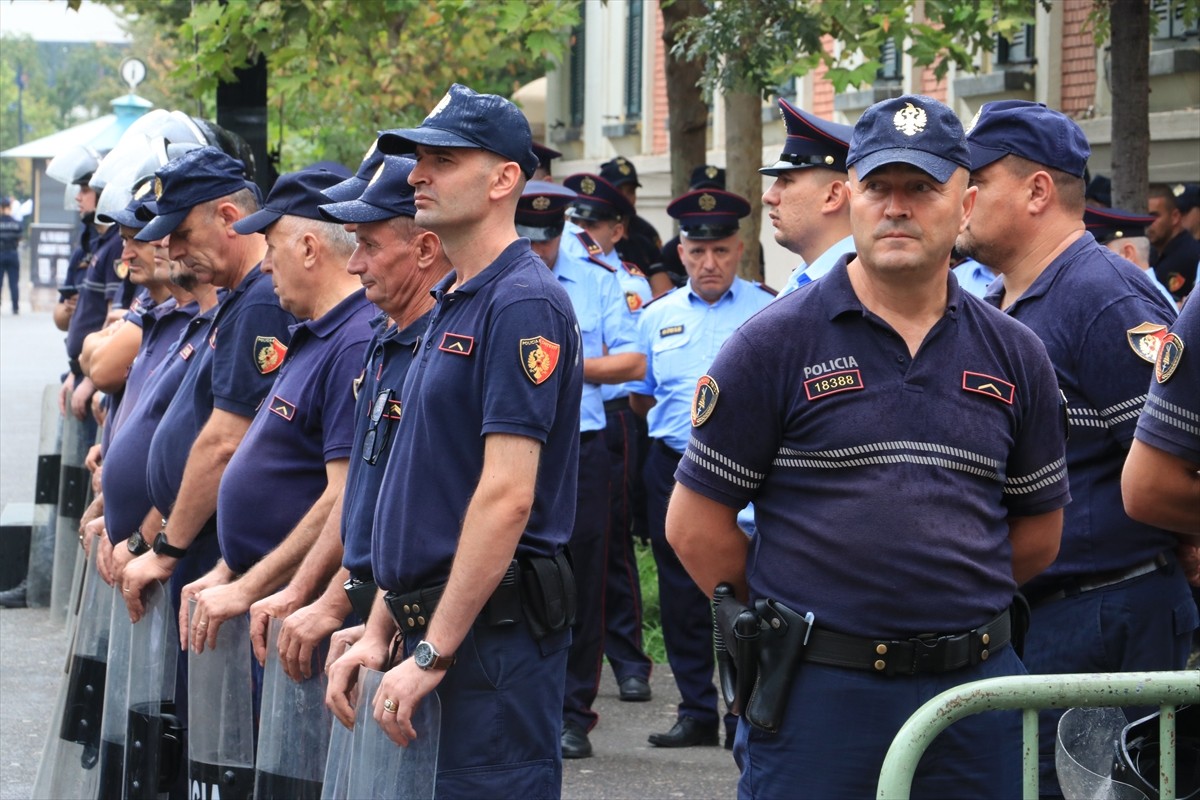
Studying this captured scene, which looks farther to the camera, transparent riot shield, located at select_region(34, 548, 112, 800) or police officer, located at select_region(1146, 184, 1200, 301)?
police officer, located at select_region(1146, 184, 1200, 301)

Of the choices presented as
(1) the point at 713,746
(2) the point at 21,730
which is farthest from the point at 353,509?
(2) the point at 21,730

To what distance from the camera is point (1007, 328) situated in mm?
3697

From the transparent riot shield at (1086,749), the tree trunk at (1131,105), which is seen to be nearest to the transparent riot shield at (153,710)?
the transparent riot shield at (1086,749)

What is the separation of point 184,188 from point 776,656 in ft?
10.1

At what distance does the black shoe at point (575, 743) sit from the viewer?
23.5ft

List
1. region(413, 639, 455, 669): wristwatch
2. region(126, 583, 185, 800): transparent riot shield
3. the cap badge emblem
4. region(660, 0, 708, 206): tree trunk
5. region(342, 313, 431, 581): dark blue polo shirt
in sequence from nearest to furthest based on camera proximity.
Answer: the cap badge emblem < region(413, 639, 455, 669): wristwatch < region(342, 313, 431, 581): dark blue polo shirt < region(126, 583, 185, 800): transparent riot shield < region(660, 0, 708, 206): tree trunk

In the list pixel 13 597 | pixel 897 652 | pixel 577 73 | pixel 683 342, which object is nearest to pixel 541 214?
pixel 683 342

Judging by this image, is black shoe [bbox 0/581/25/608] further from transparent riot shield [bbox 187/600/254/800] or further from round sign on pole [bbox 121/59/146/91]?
round sign on pole [bbox 121/59/146/91]

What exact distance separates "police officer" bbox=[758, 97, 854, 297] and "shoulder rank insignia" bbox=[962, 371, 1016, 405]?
1440 mm

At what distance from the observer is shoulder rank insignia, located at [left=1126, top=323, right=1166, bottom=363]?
428 cm

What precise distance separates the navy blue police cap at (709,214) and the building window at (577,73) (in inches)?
746

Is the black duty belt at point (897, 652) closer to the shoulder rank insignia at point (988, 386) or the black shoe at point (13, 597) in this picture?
the shoulder rank insignia at point (988, 386)

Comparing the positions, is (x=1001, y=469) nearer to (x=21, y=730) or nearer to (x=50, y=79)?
(x=21, y=730)

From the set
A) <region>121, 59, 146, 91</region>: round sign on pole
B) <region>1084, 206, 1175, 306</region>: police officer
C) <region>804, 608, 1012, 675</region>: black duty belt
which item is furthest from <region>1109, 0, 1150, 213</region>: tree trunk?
<region>121, 59, 146, 91</region>: round sign on pole
